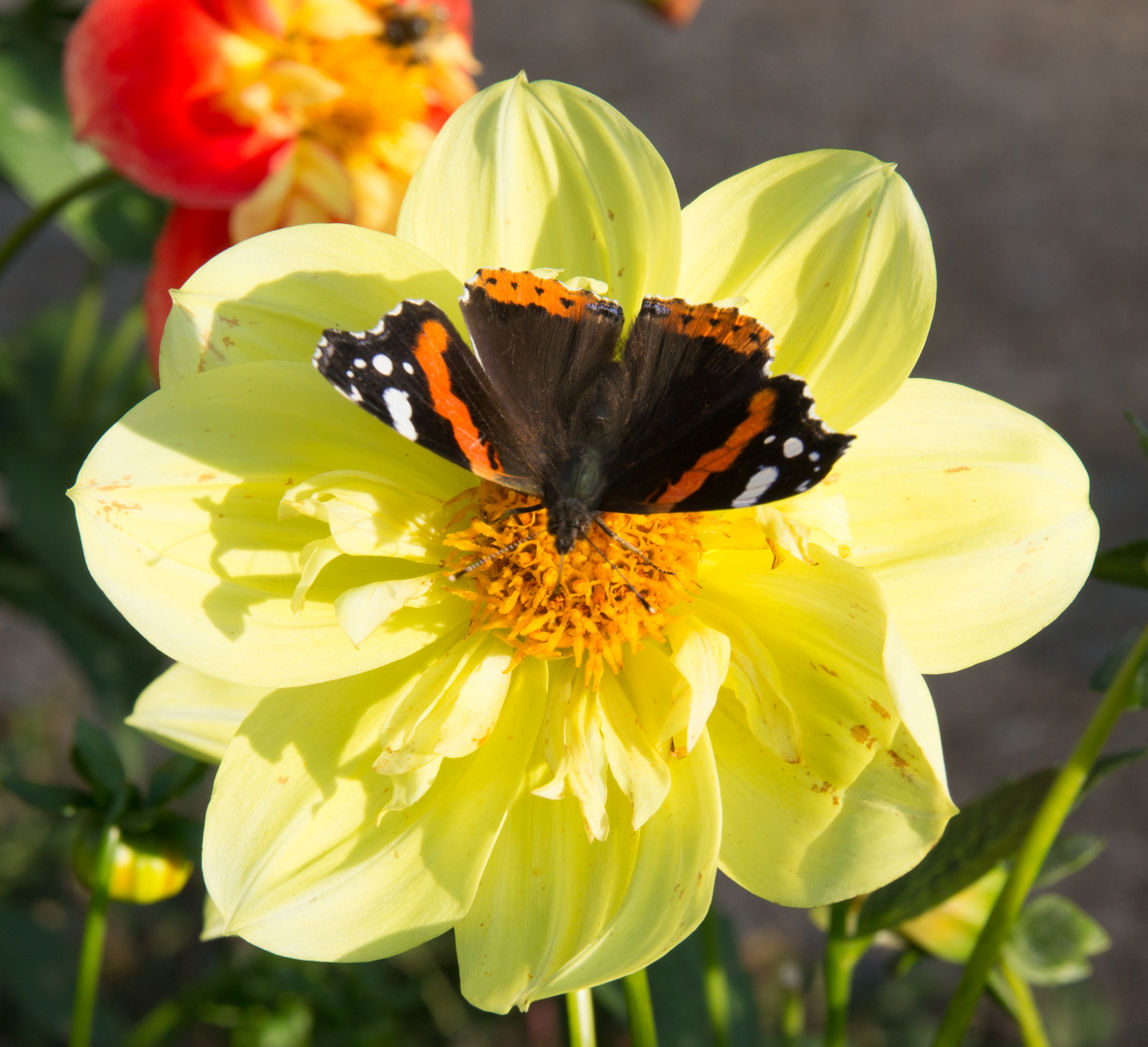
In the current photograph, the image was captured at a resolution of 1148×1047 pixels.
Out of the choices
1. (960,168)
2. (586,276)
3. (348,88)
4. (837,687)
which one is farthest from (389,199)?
(960,168)

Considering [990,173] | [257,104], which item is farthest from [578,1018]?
[990,173]

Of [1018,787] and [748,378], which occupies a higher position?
[748,378]

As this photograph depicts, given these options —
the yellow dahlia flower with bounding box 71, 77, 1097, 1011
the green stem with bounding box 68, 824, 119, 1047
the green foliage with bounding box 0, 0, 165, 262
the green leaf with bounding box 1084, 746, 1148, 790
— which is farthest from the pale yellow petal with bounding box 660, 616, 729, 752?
the green foliage with bounding box 0, 0, 165, 262

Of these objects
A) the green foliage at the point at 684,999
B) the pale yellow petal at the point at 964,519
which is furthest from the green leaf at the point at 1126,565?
the green foliage at the point at 684,999

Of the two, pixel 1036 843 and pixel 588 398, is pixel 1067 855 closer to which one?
pixel 1036 843

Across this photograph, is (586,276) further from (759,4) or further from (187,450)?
(759,4)

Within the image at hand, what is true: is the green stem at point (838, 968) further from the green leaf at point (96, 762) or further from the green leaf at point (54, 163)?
the green leaf at point (54, 163)
